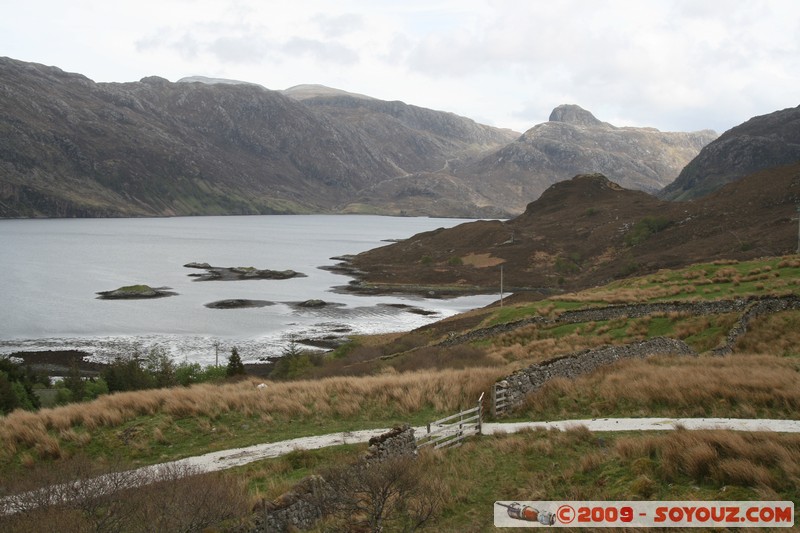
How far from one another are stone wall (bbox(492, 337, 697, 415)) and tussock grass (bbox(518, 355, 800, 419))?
0.44m

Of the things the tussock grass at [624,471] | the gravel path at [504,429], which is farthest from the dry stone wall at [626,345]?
the tussock grass at [624,471]

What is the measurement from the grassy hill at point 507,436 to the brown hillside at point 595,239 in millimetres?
63421

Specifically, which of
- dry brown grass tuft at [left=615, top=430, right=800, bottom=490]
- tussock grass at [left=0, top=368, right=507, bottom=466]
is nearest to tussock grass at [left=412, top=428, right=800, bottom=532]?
dry brown grass tuft at [left=615, top=430, right=800, bottom=490]

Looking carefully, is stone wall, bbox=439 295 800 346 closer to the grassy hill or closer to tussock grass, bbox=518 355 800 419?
the grassy hill

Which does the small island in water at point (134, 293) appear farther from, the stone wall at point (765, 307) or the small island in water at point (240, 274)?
the stone wall at point (765, 307)

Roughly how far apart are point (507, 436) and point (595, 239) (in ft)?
382

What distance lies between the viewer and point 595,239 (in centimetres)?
12712

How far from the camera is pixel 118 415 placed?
21.3 m

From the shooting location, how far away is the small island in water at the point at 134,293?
99.9m

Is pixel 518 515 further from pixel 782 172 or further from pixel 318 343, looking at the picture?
pixel 782 172

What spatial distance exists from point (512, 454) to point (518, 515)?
16.3ft

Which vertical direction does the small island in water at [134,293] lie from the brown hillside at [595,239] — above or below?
below

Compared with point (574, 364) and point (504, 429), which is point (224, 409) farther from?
point (574, 364)

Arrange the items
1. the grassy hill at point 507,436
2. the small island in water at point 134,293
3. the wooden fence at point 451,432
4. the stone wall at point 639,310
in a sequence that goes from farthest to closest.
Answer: the small island in water at point 134,293, the stone wall at point 639,310, the wooden fence at point 451,432, the grassy hill at point 507,436
